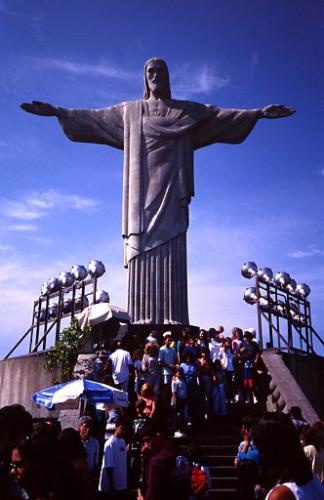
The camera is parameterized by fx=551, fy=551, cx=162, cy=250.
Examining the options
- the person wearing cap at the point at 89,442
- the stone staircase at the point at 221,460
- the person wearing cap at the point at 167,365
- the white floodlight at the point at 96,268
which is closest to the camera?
the person wearing cap at the point at 89,442

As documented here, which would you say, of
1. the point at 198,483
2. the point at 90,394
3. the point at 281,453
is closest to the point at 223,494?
the point at 198,483

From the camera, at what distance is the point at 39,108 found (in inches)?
668

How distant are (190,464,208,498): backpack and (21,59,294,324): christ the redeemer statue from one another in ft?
30.6

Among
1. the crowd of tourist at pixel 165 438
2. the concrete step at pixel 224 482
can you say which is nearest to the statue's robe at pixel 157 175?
the crowd of tourist at pixel 165 438

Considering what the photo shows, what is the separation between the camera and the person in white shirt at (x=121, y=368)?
10.1 m

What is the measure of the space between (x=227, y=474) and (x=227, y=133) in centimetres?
1190

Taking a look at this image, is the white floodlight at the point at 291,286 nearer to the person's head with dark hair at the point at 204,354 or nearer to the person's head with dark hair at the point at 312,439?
the person's head with dark hair at the point at 204,354

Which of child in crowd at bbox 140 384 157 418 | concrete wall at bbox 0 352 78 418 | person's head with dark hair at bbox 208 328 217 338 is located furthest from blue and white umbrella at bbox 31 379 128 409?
person's head with dark hair at bbox 208 328 217 338

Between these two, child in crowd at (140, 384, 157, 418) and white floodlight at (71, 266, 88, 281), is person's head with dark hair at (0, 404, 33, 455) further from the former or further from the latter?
white floodlight at (71, 266, 88, 281)

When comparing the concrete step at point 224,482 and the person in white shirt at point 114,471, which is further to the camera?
the concrete step at point 224,482

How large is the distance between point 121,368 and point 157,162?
27.7 ft

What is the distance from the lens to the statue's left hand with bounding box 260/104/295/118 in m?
17.0

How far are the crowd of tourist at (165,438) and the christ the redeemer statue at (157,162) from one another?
202 cm

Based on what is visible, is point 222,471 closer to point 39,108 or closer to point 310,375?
point 310,375
